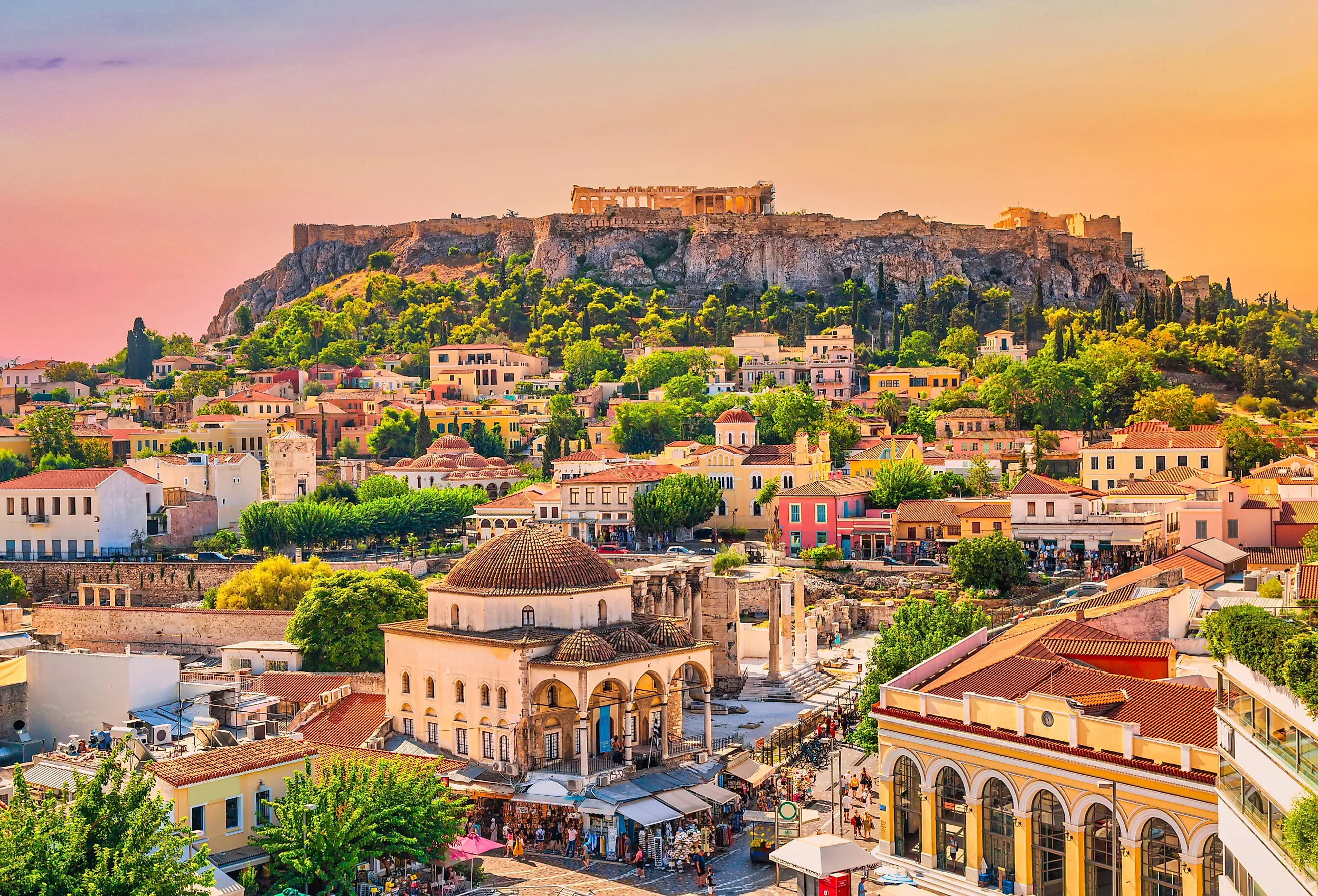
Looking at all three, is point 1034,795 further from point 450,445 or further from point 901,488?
point 450,445

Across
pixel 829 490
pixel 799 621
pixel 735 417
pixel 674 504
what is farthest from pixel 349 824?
pixel 735 417

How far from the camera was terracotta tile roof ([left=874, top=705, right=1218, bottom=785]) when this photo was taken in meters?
21.6

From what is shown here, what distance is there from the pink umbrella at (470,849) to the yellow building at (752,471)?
42008 millimetres

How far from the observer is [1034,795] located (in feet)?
78.7

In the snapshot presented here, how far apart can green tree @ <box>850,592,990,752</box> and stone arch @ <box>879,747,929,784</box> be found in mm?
6234

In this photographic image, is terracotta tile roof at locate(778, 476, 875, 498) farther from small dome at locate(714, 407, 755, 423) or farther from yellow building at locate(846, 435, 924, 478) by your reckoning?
small dome at locate(714, 407, 755, 423)

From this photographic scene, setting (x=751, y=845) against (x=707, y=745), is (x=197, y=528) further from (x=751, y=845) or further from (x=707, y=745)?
(x=751, y=845)

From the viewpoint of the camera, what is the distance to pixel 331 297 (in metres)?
138

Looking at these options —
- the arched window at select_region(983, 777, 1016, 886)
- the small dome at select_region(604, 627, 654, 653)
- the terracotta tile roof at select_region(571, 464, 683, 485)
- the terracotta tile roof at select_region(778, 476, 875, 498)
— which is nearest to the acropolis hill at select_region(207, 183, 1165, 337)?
the terracotta tile roof at select_region(571, 464, 683, 485)

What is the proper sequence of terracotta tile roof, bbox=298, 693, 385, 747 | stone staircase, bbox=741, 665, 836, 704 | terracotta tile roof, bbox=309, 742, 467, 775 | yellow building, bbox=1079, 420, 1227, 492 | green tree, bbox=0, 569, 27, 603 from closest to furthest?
1. terracotta tile roof, bbox=309, 742, 467, 775
2. terracotta tile roof, bbox=298, 693, 385, 747
3. stone staircase, bbox=741, 665, 836, 704
4. green tree, bbox=0, 569, 27, 603
5. yellow building, bbox=1079, 420, 1227, 492

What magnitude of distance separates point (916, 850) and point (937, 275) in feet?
361

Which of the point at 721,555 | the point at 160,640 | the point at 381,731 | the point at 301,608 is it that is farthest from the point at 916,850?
the point at 160,640

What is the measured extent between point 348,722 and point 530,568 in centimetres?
608

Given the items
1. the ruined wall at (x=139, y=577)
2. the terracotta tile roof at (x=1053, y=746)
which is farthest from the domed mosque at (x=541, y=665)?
the ruined wall at (x=139, y=577)
